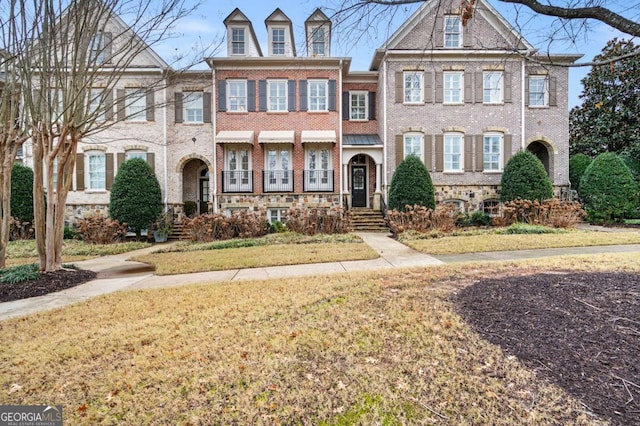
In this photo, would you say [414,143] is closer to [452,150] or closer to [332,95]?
[452,150]

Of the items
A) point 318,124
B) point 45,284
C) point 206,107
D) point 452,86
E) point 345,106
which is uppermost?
point 452,86

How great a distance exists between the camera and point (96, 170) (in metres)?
16.7

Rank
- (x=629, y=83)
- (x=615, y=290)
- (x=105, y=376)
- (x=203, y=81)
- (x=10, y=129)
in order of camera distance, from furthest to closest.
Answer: (x=629, y=83)
(x=203, y=81)
(x=10, y=129)
(x=615, y=290)
(x=105, y=376)

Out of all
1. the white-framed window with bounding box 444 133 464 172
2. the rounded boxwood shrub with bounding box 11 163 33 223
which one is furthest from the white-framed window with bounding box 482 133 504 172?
the rounded boxwood shrub with bounding box 11 163 33 223

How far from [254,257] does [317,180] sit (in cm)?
832

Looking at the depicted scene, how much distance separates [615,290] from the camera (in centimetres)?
436

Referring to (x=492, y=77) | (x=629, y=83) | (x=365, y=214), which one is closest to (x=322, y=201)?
(x=365, y=214)

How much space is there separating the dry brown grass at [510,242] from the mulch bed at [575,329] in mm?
4046

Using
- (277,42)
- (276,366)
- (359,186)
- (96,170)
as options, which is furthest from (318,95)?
(276,366)

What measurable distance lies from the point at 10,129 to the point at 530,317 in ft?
31.7

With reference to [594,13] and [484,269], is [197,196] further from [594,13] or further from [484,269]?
[594,13]

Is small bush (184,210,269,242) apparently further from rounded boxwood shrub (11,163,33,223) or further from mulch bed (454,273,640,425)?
mulch bed (454,273,640,425)

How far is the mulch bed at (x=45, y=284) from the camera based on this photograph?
19.8 ft

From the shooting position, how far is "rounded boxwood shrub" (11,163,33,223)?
1431 cm
